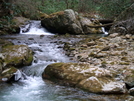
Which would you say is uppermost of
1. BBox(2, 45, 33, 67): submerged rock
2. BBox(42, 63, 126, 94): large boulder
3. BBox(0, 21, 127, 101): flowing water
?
BBox(2, 45, 33, 67): submerged rock

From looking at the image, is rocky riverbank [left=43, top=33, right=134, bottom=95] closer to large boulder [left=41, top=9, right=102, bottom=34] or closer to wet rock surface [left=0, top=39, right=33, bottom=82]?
wet rock surface [left=0, top=39, right=33, bottom=82]

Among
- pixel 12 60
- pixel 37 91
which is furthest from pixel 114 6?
pixel 37 91

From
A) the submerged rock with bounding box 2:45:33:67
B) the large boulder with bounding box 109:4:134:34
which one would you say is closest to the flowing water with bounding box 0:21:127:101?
the submerged rock with bounding box 2:45:33:67

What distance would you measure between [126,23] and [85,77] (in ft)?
29.5

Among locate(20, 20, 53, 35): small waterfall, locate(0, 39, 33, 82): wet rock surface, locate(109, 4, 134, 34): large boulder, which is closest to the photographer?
locate(0, 39, 33, 82): wet rock surface

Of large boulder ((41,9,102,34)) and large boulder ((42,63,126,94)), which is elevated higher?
large boulder ((41,9,102,34))

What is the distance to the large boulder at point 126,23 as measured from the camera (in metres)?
11.8

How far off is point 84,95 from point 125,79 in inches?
52.1

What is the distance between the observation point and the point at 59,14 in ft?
48.0

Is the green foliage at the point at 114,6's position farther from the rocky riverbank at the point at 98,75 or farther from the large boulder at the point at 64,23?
the rocky riverbank at the point at 98,75

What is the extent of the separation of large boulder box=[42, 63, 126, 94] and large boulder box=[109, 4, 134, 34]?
26.0ft

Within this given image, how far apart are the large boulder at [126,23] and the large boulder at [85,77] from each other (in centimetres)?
791

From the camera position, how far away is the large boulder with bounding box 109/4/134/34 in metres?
11.8

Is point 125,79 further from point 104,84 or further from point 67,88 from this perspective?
point 67,88
